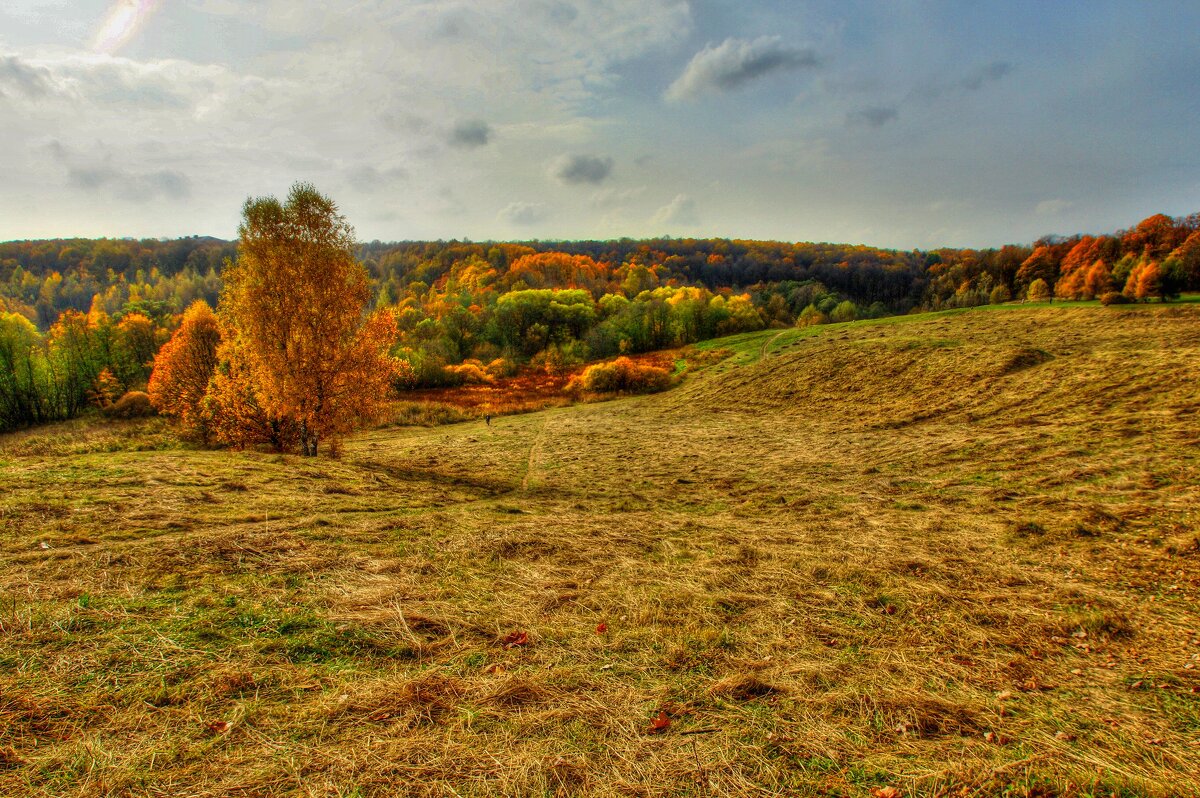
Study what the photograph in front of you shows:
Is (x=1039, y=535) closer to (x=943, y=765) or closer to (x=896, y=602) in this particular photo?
(x=896, y=602)

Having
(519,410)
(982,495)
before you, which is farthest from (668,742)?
(519,410)

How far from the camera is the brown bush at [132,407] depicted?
4591cm

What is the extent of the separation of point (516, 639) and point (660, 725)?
207cm

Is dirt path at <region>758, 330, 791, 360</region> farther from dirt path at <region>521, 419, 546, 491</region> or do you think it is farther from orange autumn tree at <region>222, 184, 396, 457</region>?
orange autumn tree at <region>222, 184, 396, 457</region>

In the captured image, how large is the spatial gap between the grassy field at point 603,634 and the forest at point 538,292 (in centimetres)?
1314

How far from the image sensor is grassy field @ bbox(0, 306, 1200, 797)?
3574 mm

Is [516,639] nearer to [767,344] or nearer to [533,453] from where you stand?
[533,453]

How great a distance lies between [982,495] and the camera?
12078 mm

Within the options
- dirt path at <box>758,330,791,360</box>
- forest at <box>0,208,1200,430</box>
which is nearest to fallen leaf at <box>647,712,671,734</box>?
forest at <box>0,208,1200,430</box>

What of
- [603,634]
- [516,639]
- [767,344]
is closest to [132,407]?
[516,639]

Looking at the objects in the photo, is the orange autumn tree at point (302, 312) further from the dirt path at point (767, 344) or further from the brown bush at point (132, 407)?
the dirt path at point (767, 344)

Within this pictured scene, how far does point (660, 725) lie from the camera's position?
4.10 m

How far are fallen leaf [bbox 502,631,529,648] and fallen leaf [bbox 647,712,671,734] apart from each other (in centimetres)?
185

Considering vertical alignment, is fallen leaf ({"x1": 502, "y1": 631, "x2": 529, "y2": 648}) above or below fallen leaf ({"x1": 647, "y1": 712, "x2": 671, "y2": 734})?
below
